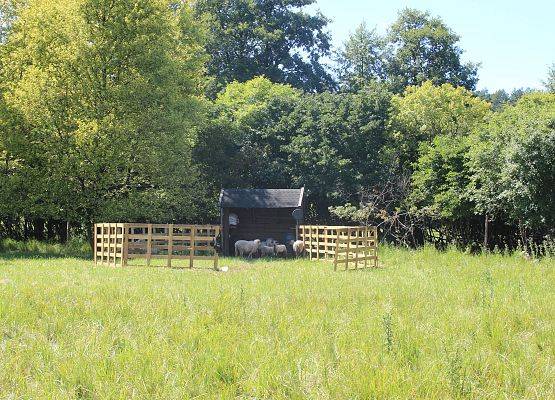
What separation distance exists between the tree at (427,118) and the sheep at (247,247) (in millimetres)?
10240

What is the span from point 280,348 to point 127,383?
1.90 m

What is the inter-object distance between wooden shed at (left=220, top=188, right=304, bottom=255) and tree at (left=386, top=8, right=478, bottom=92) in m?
26.4

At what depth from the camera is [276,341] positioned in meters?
7.54

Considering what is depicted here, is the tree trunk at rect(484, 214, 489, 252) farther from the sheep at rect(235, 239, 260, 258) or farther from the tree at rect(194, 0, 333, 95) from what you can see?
the tree at rect(194, 0, 333, 95)

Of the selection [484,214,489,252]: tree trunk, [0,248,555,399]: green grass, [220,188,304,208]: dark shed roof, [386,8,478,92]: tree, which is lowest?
[0,248,555,399]: green grass

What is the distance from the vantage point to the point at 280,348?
711cm

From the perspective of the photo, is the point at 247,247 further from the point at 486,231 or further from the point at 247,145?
the point at 486,231

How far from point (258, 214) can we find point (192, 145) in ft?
17.1

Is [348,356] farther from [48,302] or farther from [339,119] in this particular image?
[339,119]

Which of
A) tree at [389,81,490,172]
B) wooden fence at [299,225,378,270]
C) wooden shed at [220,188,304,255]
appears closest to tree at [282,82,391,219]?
tree at [389,81,490,172]

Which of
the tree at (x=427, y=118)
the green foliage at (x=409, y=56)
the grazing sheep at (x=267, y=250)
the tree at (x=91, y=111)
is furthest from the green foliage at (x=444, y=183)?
the green foliage at (x=409, y=56)

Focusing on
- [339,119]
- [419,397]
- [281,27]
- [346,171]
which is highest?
[281,27]

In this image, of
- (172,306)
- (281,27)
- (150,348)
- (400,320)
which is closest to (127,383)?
(150,348)

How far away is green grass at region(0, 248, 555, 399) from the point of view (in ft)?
19.7
